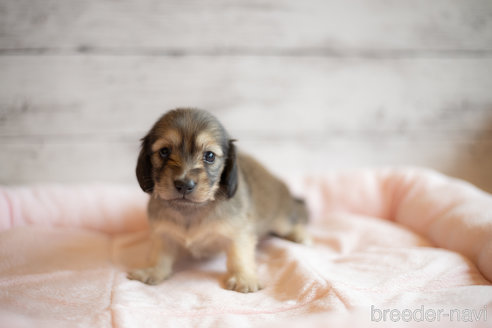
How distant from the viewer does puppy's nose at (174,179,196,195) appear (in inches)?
66.5

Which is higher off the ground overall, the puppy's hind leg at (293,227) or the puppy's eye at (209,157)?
the puppy's eye at (209,157)

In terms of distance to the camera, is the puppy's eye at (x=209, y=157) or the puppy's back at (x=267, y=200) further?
the puppy's back at (x=267, y=200)

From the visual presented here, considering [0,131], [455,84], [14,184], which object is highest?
[455,84]

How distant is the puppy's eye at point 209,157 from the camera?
1.87m

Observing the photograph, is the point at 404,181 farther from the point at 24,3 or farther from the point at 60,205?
the point at 24,3

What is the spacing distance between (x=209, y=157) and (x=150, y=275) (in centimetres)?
73

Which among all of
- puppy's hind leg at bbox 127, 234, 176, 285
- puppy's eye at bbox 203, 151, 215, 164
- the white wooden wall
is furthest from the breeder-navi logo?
the white wooden wall

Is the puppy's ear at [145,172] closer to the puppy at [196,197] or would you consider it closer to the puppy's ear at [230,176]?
the puppy at [196,197]

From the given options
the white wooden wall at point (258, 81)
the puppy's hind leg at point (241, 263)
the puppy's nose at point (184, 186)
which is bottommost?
the puppy's hind leg at point (241, 263)

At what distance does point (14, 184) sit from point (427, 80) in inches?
147

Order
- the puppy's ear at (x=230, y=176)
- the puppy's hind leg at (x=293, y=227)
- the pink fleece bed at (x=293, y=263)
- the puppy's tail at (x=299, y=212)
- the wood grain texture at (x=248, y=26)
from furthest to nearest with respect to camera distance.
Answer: the wood grain texture at (x=248, y=26) < the puppy's tail at (x=299, y=212) < the puppy's hind leg at (x=293, y=227) < the puppy's ear at (x=230, y=176) < the pink fleece bed at (x=293, y=263)

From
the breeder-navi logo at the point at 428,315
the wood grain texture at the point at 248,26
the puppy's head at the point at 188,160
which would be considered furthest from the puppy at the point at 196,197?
the wood grain texture at the point at 248,26

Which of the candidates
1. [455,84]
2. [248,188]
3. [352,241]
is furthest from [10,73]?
[455,84]

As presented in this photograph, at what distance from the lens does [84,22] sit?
2832 mm
